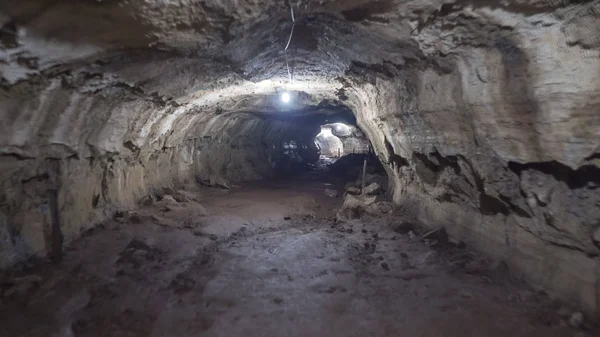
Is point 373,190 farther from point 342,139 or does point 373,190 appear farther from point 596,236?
point 342,139

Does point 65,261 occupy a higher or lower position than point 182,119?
lower

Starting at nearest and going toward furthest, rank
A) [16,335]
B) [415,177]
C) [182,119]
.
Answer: [16,335], [415,177], [182,119]

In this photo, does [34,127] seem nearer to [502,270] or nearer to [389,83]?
A: [389,83]

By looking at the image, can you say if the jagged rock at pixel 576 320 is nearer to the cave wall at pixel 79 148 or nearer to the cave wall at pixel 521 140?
the cave wall at pixel 521 140

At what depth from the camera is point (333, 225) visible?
7.58 meters

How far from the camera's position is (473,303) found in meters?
3.97

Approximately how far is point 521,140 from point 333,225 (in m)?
4.45

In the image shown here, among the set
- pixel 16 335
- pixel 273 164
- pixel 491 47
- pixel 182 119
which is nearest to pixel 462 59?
pixel 491 47

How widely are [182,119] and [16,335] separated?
6.34 m

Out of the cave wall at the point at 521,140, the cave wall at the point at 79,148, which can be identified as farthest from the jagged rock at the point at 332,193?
the cave wall at the point at 521,140

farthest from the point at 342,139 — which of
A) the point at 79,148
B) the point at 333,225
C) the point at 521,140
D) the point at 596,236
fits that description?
the point at 596,236

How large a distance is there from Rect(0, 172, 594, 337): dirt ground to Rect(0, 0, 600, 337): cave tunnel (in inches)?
1.2

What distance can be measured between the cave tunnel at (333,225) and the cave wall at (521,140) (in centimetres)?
2

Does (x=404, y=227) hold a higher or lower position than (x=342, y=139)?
lower
